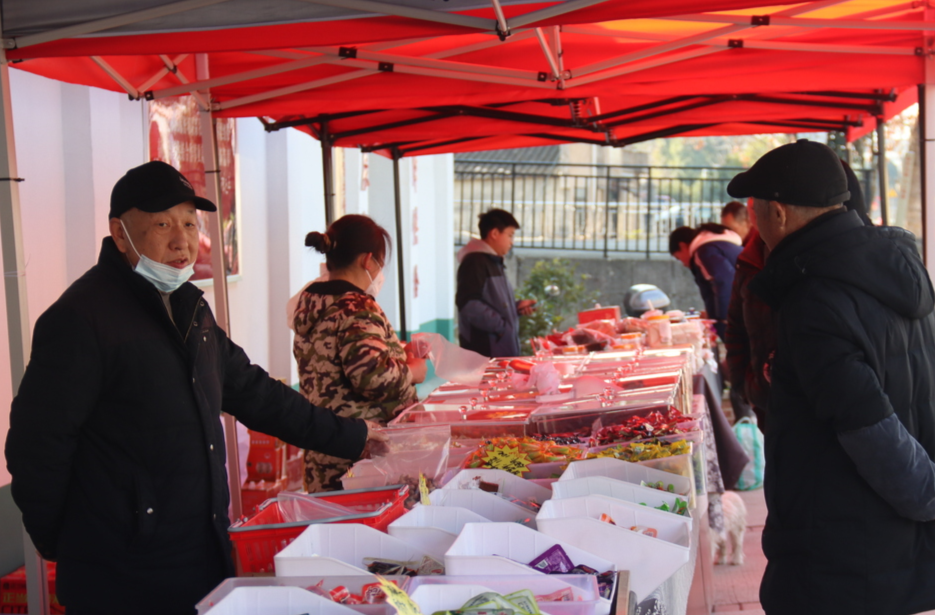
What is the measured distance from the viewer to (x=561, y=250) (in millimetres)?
14266

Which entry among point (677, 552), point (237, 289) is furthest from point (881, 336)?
point (237, 289)

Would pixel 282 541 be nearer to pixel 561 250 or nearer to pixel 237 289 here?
pixel 237 289

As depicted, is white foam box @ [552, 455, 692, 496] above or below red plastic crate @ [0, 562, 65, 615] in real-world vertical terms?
above

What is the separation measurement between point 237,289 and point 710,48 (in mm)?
3916

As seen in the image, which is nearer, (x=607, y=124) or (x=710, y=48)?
(x=710, y=48)

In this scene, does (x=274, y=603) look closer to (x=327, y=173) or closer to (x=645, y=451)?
(x=645, y=451)

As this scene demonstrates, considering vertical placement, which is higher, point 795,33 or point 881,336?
point 795,33

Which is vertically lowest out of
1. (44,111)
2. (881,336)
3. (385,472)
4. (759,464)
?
(759,464)

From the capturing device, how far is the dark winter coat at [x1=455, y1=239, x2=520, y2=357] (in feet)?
18.9

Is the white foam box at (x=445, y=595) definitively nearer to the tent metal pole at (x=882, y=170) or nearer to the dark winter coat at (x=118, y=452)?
the dark winter coat at (x=118, y=452)

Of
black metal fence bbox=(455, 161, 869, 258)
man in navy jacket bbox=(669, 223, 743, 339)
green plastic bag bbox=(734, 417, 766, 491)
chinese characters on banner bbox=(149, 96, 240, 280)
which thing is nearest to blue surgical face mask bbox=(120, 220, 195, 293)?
chinese characters on banner bbox=(149, 96, 240, 280)

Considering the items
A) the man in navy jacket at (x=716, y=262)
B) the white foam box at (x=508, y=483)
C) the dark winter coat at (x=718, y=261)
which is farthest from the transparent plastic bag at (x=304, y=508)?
the dark winter coat at (x=718, y=261)

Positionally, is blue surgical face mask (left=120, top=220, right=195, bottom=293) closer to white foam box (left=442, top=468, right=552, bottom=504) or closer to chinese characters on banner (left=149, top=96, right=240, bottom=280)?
white foam box (left=442, top=468, right=552, bottom=504)

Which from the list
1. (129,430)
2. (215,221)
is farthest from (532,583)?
(215,221)
